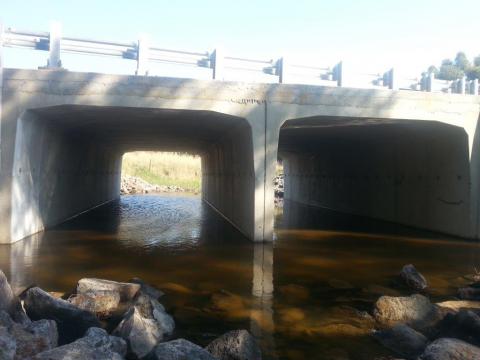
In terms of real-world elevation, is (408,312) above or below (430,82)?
below

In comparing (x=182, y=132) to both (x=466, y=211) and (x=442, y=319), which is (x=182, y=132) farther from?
(x=442, y=319)

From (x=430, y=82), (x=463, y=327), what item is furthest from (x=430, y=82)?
(x=463, y=327)

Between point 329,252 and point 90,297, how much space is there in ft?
20.5

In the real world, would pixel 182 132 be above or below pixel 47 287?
above

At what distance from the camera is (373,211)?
17797 mm

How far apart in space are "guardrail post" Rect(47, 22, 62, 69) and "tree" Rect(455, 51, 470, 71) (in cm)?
5967

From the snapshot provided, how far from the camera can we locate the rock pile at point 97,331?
3807 mm

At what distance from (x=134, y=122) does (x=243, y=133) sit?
3678 millimetres

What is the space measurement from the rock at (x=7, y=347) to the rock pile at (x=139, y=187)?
29584mm

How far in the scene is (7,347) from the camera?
137 inches

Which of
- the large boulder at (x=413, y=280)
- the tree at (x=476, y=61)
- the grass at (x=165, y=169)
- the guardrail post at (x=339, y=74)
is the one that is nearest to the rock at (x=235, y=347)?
the large boulder at (x=413, y=280)

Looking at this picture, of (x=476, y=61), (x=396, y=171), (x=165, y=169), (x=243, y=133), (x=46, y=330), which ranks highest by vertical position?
(x=476, y=61)

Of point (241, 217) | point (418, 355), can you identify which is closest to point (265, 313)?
point (418, 355)

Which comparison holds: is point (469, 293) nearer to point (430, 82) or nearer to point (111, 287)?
point (111, 287)
